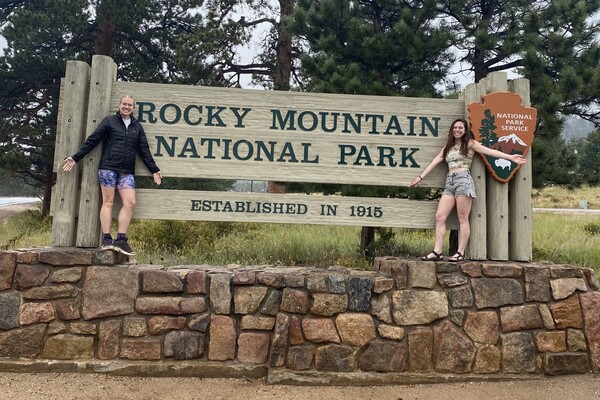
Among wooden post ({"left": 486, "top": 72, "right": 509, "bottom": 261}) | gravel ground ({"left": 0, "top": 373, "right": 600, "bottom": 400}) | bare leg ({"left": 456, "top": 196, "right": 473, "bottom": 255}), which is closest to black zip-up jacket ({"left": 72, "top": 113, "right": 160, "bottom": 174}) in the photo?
gravel ground ({"left": 0, "top": 373, "right": 600, "bottom": 400})

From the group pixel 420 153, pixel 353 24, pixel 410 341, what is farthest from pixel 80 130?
pixel 353 24

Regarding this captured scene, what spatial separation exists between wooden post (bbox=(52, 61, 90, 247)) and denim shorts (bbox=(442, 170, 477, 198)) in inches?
132

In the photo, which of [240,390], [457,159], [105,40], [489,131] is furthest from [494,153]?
[105,40]

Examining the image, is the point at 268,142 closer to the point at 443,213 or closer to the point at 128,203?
the point at 128,203

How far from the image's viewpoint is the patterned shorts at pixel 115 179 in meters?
3.90

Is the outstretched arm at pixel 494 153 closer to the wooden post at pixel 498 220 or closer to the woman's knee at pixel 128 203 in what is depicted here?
the wooden post at pixel 498 220

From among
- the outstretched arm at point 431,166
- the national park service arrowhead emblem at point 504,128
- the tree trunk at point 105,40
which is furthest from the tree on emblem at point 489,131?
the tree trunk at point 105,40

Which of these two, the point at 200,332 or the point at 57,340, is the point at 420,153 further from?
the point at 57,340

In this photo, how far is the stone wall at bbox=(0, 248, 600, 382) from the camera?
148 inches

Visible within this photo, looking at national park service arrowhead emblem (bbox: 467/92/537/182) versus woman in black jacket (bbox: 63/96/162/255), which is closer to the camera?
woman in black jacket (bbox: 63/96/162/255)

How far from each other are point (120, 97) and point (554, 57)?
673 centimetres

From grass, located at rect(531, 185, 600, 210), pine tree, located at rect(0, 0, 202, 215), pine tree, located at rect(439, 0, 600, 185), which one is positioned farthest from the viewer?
grass, located at rect(531, 185, 600, 210)

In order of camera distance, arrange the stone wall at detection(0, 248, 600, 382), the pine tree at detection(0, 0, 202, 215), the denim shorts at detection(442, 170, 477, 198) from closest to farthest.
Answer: the stone wall at detection(0, 248, 600, 382)
the denim shorts at detection(442, 170, 477, 198)
the pine tree at detection(0, 0, 202, 215)

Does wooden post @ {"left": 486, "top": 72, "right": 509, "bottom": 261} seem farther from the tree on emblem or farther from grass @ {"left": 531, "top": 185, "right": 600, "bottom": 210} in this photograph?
grass @ {"left": 531, "top": 185, "right": 600, "bottom": 210}
